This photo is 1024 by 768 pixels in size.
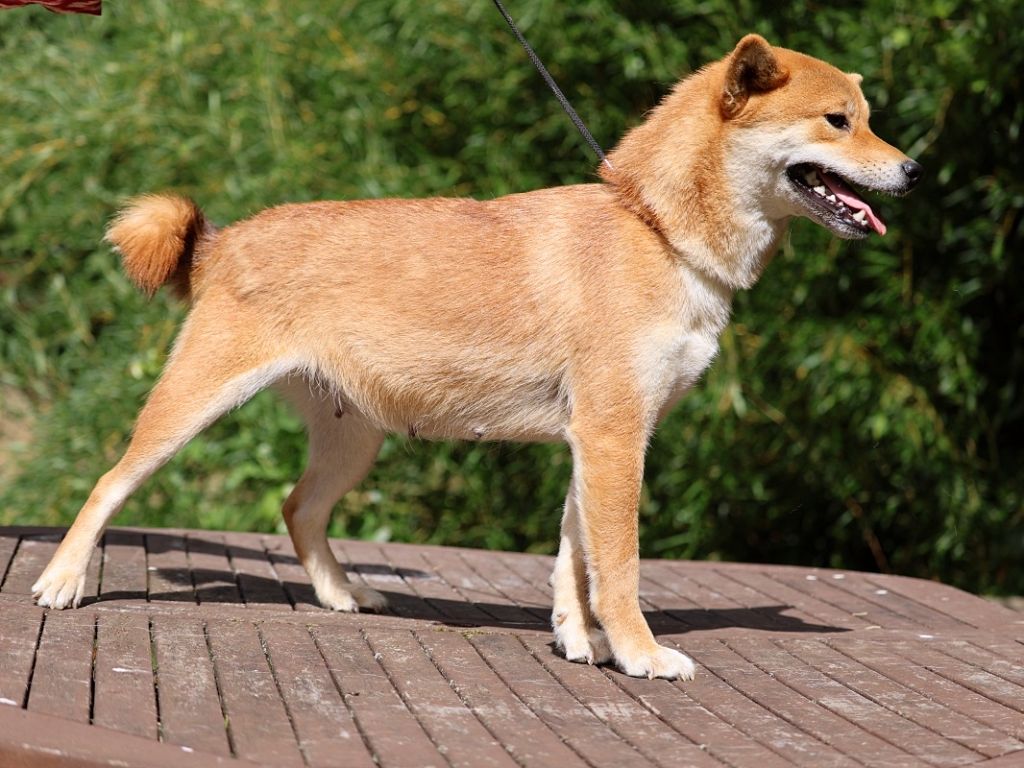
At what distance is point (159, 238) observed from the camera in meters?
4.20

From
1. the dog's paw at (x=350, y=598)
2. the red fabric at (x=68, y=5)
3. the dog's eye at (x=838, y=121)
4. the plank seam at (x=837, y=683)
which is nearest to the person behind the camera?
the plank seam at (x=837, y=683)

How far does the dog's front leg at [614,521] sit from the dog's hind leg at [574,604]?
9 cm

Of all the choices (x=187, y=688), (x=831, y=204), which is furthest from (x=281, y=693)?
(x=831, y=204)

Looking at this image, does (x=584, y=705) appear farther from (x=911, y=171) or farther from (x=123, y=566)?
(x=123, y=566)

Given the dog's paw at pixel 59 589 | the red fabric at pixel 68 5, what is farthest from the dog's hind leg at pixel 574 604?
the red fabric at pixel 68 5

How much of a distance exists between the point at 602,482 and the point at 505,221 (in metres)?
0.86

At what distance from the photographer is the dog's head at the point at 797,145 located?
393 cm

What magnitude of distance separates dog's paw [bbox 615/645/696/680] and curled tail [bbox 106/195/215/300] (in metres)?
1.77

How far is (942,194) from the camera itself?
638cm

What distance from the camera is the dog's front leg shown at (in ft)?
12.6

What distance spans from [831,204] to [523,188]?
2814 mm

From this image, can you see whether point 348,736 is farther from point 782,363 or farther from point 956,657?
point 782,363

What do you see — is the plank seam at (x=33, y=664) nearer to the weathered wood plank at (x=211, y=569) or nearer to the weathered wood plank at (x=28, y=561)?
the weathered wood plank at (x=28, y=561)

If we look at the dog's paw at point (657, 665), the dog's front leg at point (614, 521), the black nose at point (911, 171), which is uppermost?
the black nose at point (911, 171)
